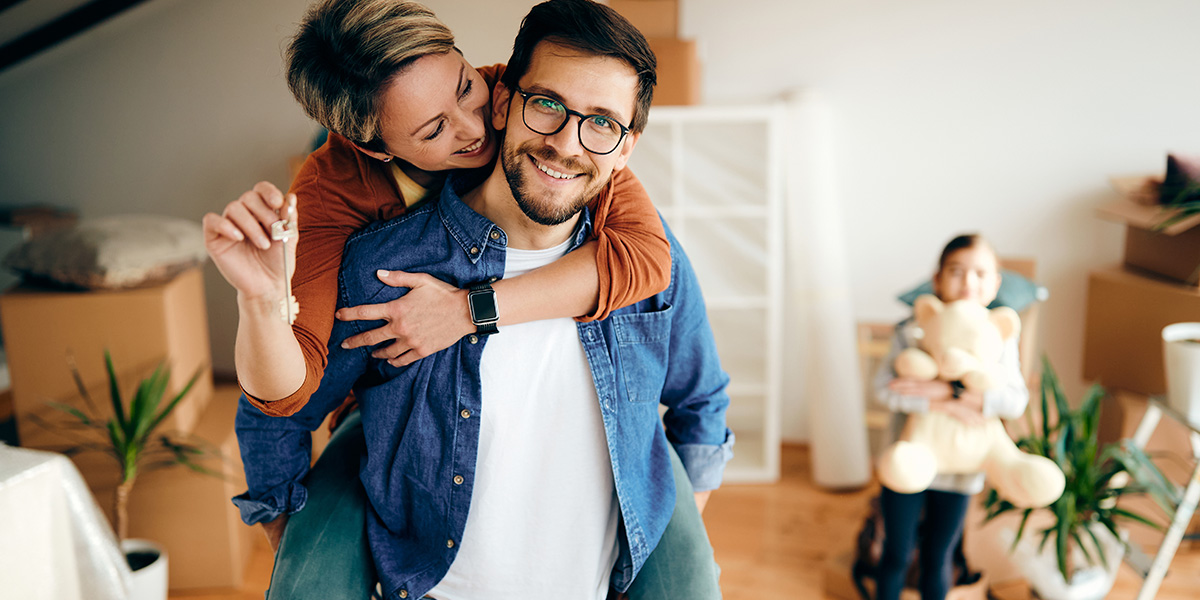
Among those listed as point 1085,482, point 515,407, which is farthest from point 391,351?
point 1085,482

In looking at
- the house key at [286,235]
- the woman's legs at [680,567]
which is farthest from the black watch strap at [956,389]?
the house key at [286,235]

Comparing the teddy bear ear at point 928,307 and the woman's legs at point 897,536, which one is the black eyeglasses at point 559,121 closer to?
the teddy bear ear at point 928,307

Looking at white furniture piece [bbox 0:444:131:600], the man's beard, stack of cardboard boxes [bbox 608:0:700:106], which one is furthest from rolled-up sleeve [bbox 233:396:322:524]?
stack of cardboard boxes [bbox 608:0:700:106]

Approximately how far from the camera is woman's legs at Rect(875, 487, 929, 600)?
6.44 ft

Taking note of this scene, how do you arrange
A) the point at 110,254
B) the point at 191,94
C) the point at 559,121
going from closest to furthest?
1. the point at 191,94
2. the point at 559,121
3. the point at 110,254

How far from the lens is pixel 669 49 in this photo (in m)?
2.51

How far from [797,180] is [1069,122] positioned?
0.90 meters

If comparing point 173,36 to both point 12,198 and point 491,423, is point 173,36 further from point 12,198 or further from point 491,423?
point 12,198

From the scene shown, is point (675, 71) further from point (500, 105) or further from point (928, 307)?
point (500, 105)

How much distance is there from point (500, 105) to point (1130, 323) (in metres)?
2.08

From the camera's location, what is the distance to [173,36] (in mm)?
703

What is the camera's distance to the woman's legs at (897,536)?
6.44 ft

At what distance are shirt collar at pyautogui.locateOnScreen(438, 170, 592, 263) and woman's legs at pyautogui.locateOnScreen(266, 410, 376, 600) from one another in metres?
0.33

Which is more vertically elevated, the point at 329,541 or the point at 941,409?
the point at 329,541
